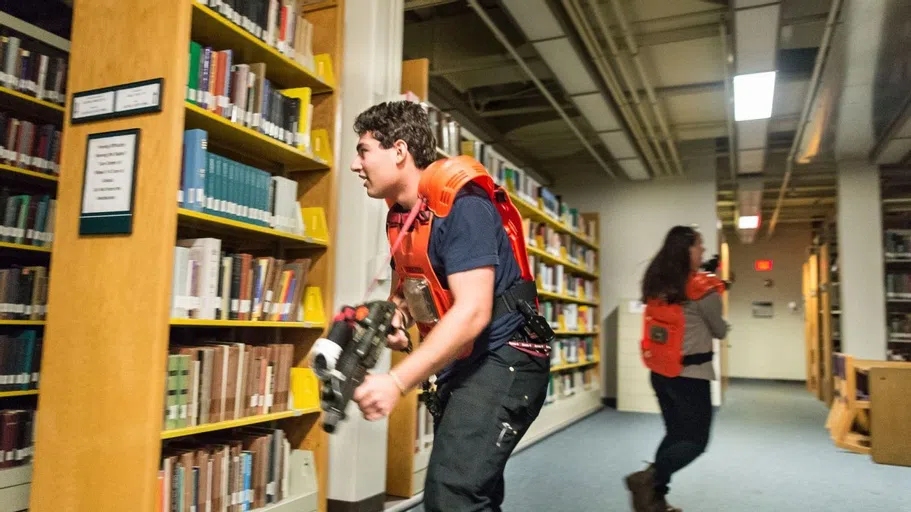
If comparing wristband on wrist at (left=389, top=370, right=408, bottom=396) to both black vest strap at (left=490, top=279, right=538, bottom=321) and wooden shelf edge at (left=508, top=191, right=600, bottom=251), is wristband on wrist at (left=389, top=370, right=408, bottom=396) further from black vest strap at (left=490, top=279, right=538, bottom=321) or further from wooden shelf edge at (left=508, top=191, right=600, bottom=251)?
wooden shelf edge at (left=508, top=191, right=600, bottom=251)

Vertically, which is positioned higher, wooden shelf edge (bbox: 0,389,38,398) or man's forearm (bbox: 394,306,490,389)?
man's forearm (bbox: 394,306,490,389)

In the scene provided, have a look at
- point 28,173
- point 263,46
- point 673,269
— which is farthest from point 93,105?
point 673,269

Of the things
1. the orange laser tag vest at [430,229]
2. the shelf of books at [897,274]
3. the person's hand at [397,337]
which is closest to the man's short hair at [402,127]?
the orange laser tag vest at [430,229]

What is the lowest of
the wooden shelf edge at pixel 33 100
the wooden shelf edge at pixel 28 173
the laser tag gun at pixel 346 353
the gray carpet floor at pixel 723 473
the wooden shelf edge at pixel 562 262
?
the gray carpet floor at pixel 723 473

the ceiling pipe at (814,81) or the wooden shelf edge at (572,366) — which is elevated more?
the ceiling pipe at (814,81)

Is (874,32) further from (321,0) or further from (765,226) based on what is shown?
(765,226)

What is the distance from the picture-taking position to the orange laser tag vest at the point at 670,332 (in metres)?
2.83

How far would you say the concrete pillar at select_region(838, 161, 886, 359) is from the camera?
6.86 metres

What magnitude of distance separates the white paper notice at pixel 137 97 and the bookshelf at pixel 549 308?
5.03 ft

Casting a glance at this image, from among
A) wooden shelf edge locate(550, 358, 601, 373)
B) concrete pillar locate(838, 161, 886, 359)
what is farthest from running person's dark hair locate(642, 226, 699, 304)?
concrete pillar locate(838, 161, 886, 359)

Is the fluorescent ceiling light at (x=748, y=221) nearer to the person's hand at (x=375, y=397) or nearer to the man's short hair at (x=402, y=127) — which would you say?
the man's short hair at (x=402, y=127)

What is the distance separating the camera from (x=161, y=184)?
209 centimetres

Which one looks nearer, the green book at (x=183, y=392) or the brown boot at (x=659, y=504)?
the green book at (x=183, y=392)

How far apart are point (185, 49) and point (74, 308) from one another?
98 cm
